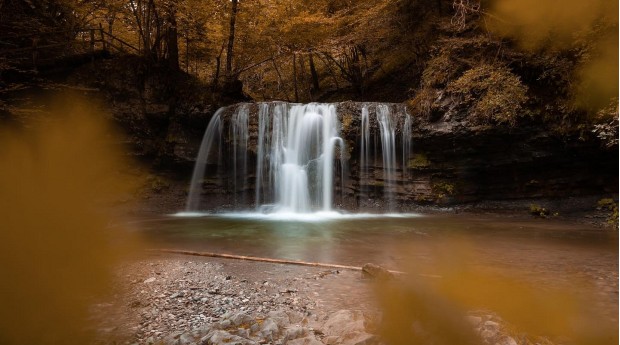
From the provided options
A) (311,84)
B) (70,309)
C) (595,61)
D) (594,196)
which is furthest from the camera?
(311,84)

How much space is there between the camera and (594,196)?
34.0 feet

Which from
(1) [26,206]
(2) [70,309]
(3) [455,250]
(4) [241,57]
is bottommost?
(3) [455,250]

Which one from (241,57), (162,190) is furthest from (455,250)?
(241,57)

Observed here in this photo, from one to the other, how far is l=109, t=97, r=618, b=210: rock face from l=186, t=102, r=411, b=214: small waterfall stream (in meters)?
0.05

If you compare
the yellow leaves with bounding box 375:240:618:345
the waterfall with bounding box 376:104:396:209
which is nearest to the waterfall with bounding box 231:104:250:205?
the waterfall with bounding box 376:104:396:209

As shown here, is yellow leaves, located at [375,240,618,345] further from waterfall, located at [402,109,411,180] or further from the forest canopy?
waterfall, located at [402,109,411,180]

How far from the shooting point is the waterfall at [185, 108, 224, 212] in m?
12.9

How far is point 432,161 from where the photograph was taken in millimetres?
11539

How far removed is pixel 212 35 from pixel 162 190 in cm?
585

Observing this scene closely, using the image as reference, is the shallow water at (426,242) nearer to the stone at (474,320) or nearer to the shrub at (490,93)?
the stone at (474,320)

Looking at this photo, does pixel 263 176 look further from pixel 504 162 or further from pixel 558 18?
pixel 558 18

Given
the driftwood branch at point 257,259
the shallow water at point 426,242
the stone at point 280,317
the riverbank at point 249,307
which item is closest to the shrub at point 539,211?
the shallow water at point 426,242

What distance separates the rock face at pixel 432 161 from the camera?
1034 cm

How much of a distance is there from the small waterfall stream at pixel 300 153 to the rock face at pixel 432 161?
46mm
